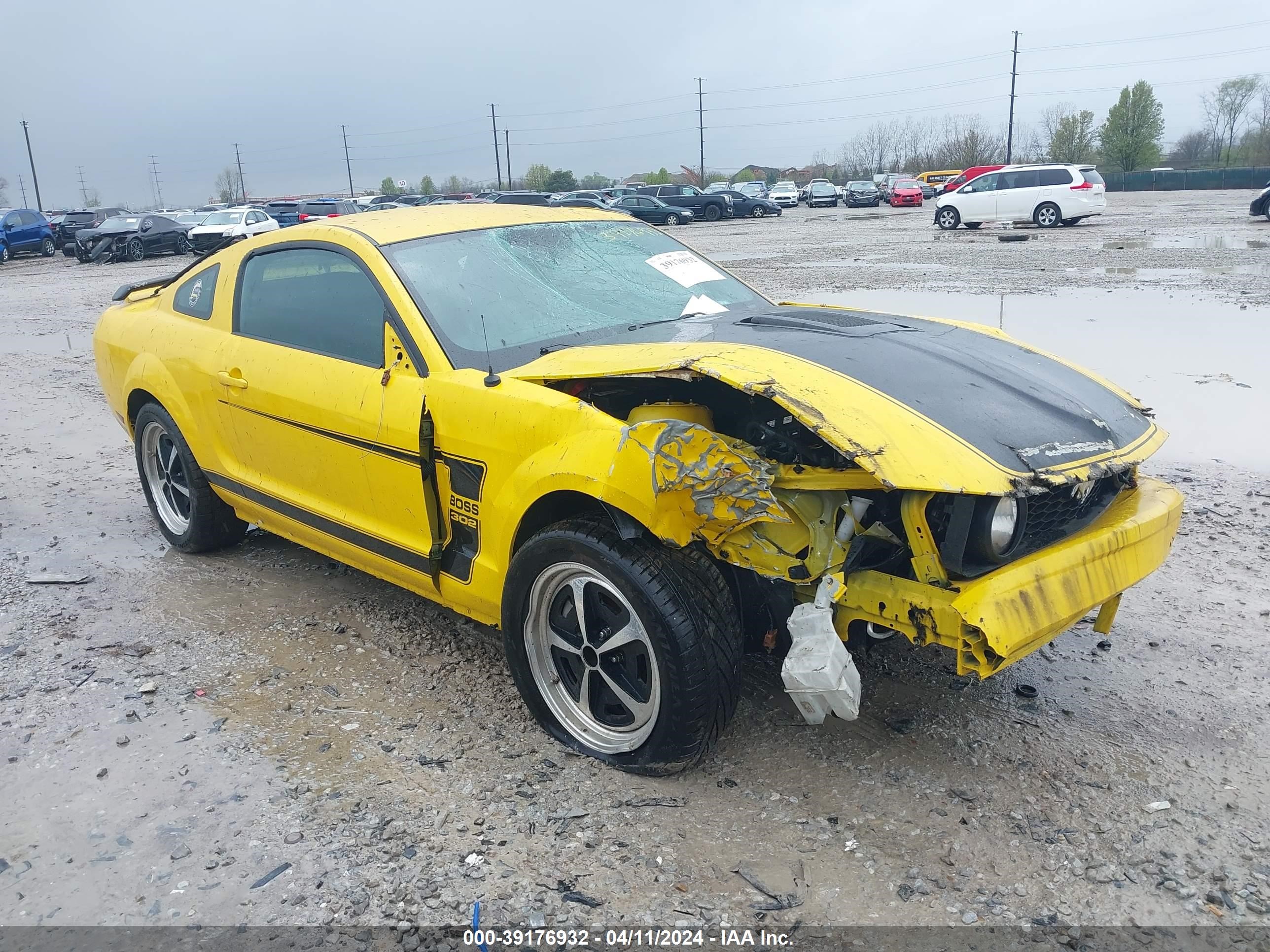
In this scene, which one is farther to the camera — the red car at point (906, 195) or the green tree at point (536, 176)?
the green tree at point (536, 176)

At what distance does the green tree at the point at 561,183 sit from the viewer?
69.4 meters

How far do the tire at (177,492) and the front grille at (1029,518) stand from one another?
3555mm

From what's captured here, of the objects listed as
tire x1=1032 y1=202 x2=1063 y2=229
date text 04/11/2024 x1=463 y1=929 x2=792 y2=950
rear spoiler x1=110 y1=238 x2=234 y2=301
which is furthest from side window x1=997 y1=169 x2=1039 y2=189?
date text 04/11/2024 x1=463 y1=929 x2=792 y2=950

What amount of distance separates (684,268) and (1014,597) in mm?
2329

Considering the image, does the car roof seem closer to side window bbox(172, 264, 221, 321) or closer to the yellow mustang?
the yellow mustang

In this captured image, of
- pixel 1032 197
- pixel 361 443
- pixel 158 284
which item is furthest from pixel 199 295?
pixel 1032 197

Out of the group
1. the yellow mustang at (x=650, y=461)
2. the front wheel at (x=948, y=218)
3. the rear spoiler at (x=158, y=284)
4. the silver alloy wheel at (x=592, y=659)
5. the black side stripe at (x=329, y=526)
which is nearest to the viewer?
the yellow mustang at (x=650, y=461)

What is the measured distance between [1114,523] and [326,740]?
2580mm

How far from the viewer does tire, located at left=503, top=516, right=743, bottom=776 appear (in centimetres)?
266

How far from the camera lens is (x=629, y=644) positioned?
287 centimetres

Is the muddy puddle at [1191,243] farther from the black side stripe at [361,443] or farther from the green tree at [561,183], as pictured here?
the green tree at [561,183]

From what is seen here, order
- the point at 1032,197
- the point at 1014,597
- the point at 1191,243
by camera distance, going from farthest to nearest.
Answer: the point at 1032,197
the point at 1191,243
the point at 1014,597

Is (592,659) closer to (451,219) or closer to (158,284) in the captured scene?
(451,219)

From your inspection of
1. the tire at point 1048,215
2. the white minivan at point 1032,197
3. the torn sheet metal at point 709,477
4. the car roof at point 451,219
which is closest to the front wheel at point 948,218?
the white minivan at point 1032,197
